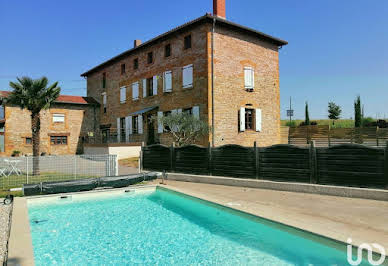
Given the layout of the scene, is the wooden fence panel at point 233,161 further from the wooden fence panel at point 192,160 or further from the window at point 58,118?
the window at point 58,118

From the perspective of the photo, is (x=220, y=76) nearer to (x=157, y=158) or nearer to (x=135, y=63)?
(x=157, y=158)

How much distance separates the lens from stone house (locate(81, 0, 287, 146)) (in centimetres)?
1831

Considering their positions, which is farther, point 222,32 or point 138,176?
point 222,32

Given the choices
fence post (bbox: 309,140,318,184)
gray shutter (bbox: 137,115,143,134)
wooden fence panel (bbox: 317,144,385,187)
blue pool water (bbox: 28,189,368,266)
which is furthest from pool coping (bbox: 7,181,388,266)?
gray shutter (bbox: 137,115,143,134)

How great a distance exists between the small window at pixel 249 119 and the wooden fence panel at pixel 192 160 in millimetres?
9170

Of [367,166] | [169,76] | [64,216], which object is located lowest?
[64,216]

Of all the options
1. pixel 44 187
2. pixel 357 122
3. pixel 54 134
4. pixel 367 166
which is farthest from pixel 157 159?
pixel 357 122

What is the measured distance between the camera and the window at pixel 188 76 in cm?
1916

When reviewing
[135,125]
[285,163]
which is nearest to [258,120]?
[135,125]

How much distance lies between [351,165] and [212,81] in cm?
1181

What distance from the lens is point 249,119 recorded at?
20.6 meters

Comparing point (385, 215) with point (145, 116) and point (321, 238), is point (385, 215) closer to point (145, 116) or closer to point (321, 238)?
point (321, 238)

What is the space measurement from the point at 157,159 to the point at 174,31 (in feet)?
36.2

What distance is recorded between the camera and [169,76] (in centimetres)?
2092
